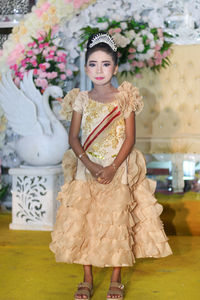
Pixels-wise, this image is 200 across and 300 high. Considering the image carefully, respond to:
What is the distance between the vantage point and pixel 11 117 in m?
4.38

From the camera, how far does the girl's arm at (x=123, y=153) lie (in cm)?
259

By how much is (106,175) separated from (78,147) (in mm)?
219

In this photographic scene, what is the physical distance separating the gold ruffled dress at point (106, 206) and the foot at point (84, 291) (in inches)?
4.5

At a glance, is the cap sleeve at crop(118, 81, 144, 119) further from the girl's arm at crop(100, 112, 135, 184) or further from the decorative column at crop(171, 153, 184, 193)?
the decorative column at crop(171, 153, 184, 193)

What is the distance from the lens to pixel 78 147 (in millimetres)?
2672

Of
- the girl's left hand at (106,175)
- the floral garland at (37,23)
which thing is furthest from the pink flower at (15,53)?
the girl's left hand at (106,175)

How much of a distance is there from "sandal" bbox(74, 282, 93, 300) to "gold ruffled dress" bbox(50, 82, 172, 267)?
0.11 m

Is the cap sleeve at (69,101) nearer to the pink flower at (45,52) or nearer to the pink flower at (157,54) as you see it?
the pink flower at (45,52)

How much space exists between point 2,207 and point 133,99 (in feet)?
9.37

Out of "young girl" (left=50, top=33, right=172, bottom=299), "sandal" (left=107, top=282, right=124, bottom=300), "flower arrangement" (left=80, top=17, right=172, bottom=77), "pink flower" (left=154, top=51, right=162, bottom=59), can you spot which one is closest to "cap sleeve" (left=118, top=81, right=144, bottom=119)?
"young girl" (left=50, top=33, right=172, bottom=299)

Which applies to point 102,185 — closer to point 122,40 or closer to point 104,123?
point 104,123

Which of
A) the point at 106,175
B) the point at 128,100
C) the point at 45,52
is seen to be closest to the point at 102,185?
the point at 106,175

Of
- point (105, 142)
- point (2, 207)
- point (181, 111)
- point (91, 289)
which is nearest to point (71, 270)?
point (91, 289)

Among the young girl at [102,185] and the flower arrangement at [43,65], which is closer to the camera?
the young girl at [102,185]
